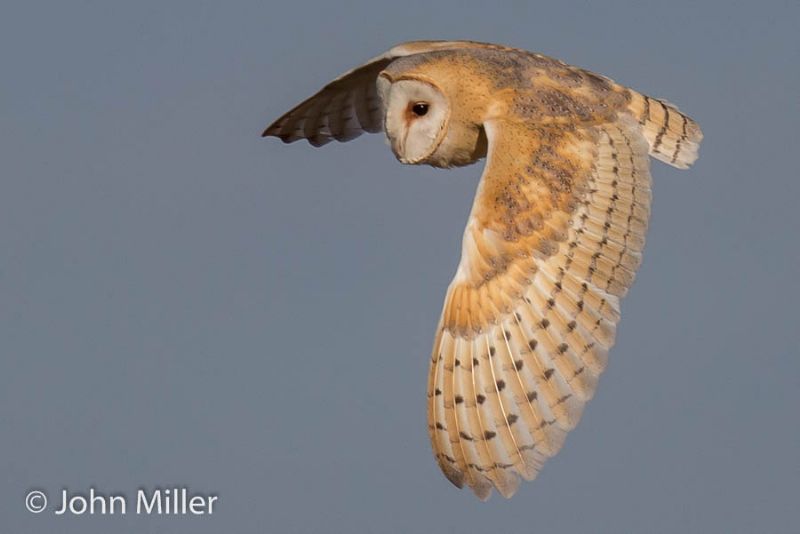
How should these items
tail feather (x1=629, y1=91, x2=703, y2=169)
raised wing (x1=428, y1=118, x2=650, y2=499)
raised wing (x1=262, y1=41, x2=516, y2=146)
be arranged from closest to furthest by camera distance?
raised wing (x1=428, y1=118, x2=650, y2=499) → tail feather (x1=629, y1=91, x2=703, y2=169) → raised wing (x1=262, y1=41, x2=516, y2=146)

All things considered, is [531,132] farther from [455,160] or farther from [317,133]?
[317,133]

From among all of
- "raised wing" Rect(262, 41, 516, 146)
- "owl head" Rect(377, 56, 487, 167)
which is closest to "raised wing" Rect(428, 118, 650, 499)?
"owl head" Rect(377, 56, 487, 167)

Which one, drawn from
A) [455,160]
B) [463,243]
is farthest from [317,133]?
[463,243]

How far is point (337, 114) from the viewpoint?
47.0 feet

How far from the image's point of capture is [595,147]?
12.0m

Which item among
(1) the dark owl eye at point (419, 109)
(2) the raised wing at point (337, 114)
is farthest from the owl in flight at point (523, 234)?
(2) the raised wing at point (337, 114)

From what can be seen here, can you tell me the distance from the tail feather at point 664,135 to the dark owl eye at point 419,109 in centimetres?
118

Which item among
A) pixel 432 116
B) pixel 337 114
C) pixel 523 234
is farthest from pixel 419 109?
pixel 337 114

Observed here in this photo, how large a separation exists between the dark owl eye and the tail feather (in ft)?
3.88

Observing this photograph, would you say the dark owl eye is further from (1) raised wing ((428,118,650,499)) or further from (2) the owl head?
(1) raised wing ((428,118,650,499))

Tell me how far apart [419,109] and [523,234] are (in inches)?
47.1

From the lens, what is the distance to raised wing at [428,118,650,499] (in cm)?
1123

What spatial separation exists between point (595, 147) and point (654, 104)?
3.26ft

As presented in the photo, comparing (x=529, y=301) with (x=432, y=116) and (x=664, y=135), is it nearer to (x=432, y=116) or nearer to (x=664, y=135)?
(x=432, y=116)
